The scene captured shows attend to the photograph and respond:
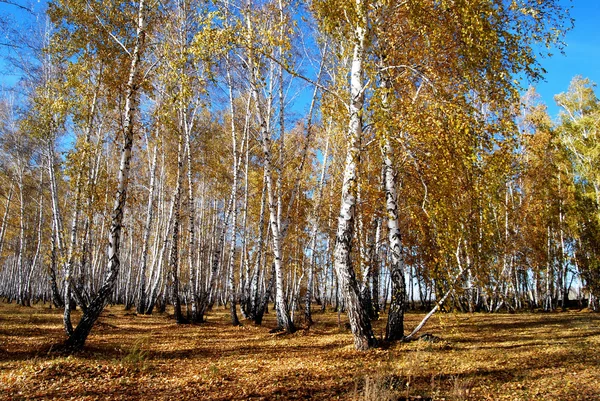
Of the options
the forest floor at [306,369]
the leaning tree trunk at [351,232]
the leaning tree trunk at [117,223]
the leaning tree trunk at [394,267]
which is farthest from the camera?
the leaning tree trunk at [394,267]

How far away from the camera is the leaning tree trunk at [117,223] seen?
24.8ft

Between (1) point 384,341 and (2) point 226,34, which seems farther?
(1) point 384,341

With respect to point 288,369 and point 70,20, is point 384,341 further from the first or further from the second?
point 70,20

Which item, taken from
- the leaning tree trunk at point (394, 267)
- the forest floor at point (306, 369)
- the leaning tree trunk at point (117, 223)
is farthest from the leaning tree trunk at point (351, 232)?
the leaning tree trunk at point (117, 223)

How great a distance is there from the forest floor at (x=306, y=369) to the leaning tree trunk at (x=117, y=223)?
453 mm

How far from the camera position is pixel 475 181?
19.5ft

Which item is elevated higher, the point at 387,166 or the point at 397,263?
the point at 387,166

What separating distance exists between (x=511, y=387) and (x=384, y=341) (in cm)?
299

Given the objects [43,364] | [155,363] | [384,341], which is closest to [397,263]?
[384,341]

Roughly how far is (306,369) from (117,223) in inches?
192

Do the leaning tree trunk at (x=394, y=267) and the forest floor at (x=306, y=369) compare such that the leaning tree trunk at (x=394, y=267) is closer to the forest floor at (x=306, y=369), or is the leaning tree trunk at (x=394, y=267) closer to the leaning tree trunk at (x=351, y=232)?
the forest floor at (x=306, y=369)

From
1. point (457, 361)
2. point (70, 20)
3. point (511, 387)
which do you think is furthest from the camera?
point (70, 20)

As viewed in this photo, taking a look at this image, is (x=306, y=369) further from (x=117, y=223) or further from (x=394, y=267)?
(x=117, y=223)

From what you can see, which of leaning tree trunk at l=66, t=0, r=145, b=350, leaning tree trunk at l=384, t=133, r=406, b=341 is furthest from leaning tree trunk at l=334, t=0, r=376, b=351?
leaning tree trunk at l=66, t=0, r=145, b=350
